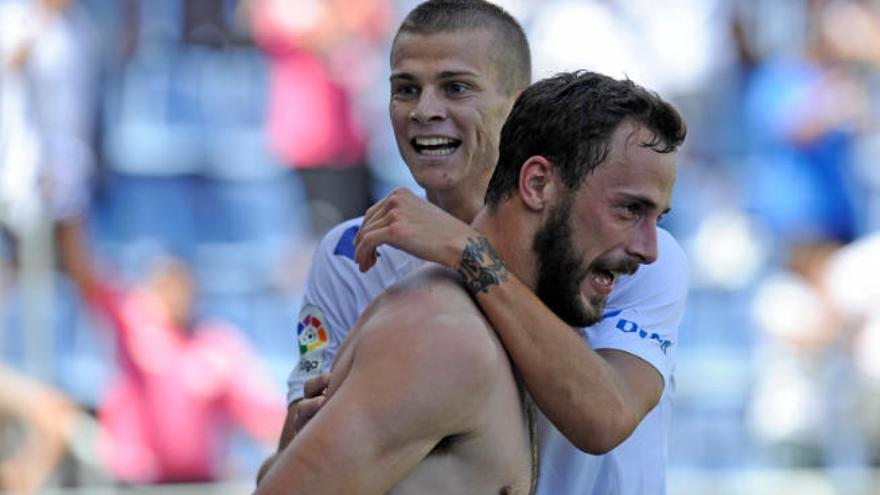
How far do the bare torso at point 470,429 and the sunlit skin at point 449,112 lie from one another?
1186 mm

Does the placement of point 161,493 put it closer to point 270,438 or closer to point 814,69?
point 270,438

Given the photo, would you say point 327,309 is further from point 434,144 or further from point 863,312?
point 863,312

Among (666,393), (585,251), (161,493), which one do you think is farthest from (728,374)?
(585,251)

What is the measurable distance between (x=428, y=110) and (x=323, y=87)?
5.00m

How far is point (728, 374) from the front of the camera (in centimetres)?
962

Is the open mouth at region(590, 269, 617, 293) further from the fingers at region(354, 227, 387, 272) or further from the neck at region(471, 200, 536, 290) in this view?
the fingers at region(354, 227, 387, 272)

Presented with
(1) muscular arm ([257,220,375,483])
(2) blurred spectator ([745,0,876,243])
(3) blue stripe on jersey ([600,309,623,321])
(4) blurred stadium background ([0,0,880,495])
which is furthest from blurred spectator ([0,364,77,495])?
(3) blue stripe on jersey ([600,309,623,321])

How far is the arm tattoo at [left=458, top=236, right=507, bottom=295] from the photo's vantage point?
3.40m

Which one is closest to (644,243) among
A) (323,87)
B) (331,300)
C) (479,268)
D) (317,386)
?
(479,268)

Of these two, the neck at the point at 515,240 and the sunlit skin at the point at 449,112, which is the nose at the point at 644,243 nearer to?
the neck at the point at 515,240

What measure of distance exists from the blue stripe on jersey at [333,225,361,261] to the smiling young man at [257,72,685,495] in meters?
1.05

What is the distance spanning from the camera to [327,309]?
4.59m

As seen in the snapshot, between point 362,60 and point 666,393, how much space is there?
549 cm

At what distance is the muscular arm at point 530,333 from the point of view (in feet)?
11.1
